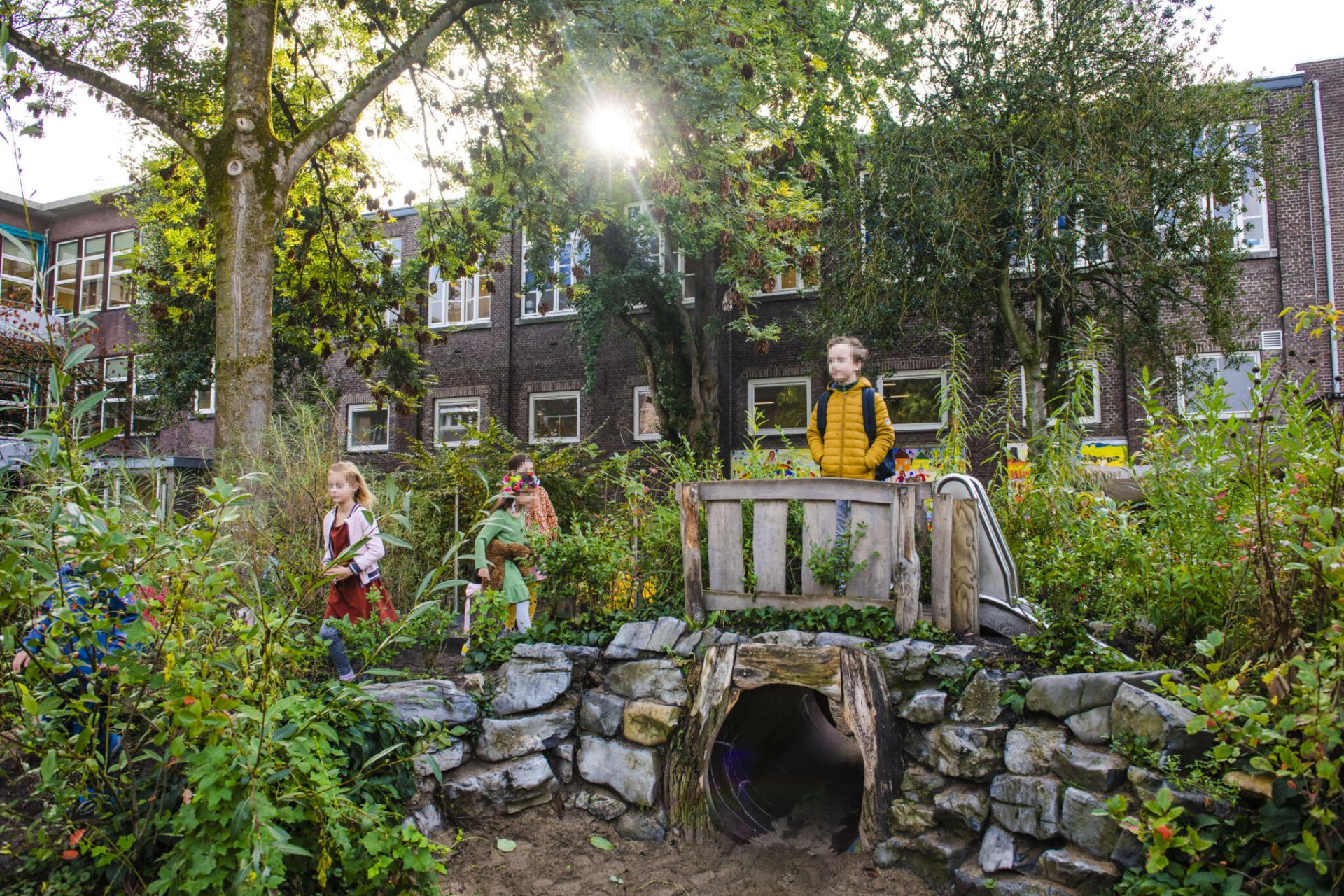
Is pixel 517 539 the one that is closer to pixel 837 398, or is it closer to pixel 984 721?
pixel 837 398

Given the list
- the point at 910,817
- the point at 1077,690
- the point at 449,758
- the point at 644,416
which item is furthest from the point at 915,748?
the point at 644,416

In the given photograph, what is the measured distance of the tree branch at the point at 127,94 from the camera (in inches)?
324

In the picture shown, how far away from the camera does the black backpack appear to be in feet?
18.7

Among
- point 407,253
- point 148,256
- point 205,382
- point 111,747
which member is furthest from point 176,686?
point 407,253

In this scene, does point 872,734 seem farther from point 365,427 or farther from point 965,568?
point 365,427

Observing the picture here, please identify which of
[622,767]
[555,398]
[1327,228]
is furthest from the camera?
[555,398]

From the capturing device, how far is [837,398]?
5.89 m

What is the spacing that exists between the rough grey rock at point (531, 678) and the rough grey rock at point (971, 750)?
2276 mm

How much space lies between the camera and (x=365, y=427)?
21.9 m

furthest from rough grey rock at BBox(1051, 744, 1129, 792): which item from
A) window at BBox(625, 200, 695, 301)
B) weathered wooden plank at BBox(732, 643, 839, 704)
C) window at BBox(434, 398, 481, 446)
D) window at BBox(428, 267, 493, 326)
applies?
window at BBox(428, 267, 493, 326)

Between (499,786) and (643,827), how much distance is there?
872mm

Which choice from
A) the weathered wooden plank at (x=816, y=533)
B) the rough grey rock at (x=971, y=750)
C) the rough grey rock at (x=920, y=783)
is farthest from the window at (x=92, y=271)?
the rough grey rock at (x=971, y=750)

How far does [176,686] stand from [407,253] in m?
21.0

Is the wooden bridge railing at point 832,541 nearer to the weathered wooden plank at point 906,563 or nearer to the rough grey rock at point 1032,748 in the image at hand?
the weathered wooden plank at point 906,563
